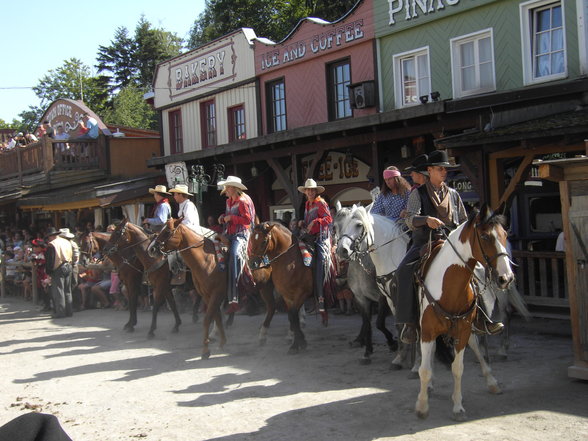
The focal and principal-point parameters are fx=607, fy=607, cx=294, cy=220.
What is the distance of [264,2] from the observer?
31047mm

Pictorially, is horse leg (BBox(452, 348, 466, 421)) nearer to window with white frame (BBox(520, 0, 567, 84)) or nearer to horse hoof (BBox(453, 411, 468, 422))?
horse hoof (BBox(453, 411, 468, 422))

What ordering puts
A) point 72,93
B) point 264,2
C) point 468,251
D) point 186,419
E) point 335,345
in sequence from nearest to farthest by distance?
1. point 468,251
2. point 186,419
3. point 335,345
4. point 264,2
5. point 72,93

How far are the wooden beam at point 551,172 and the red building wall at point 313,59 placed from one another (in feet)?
29.1

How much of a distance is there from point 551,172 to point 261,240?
4.14 meters

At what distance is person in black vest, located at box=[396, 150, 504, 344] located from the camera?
6.09m

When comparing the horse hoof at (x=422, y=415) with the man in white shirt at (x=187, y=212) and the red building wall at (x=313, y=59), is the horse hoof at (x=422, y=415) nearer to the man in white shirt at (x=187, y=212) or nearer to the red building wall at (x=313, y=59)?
the man in white shirt at (x=187, y=212)

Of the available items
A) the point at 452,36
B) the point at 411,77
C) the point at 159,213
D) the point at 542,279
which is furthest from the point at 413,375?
the point at 411,77

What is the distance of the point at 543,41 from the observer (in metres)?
11.9

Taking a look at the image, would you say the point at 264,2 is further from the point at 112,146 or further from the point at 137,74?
the point at 137,74

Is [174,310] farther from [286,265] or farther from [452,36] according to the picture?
[452,36]

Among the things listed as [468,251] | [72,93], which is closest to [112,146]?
[468,251]

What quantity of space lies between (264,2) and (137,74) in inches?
769

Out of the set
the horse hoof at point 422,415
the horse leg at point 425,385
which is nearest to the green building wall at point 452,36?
the horse leg at point 425,385

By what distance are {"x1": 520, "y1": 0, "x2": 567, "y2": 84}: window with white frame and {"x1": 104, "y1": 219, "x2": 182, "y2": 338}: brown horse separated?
8.07m
